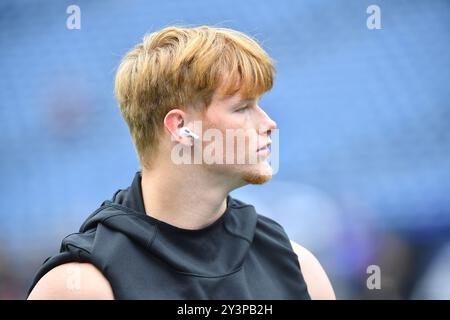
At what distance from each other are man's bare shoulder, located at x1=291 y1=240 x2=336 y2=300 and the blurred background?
1.06 metres

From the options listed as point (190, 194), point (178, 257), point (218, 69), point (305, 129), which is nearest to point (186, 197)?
point (190, 194)

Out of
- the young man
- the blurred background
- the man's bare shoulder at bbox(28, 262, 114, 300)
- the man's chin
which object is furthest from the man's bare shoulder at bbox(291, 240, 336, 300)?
the blurred background

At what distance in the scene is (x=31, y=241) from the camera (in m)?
3.05

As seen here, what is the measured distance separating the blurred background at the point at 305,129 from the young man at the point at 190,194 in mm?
1218

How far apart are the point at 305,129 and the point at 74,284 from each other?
6.18 feet

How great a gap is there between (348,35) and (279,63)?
37 cm

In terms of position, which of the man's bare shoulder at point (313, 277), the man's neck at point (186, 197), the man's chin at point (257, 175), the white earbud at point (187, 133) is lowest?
the man's bare shoulder at point (313, 277)

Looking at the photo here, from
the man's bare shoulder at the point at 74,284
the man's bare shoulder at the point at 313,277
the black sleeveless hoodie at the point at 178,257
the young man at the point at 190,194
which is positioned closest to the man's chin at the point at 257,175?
the young man at the point at 190,194

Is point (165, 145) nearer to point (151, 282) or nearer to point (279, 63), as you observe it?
point (151, 282)

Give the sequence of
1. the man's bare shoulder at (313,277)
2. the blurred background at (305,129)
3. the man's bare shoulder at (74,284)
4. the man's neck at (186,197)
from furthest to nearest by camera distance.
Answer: the blurred background at (305,129) < the man's bare shoulder at (313,277) < the man's neck at (186,197) < the man's bare shoulder at (74,284)

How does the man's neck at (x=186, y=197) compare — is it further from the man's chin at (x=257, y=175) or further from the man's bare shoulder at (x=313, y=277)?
the man's bare shoulder at (x=313, y=277)

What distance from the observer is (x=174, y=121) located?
181 centimetres

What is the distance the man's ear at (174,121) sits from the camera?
1.80 meters
